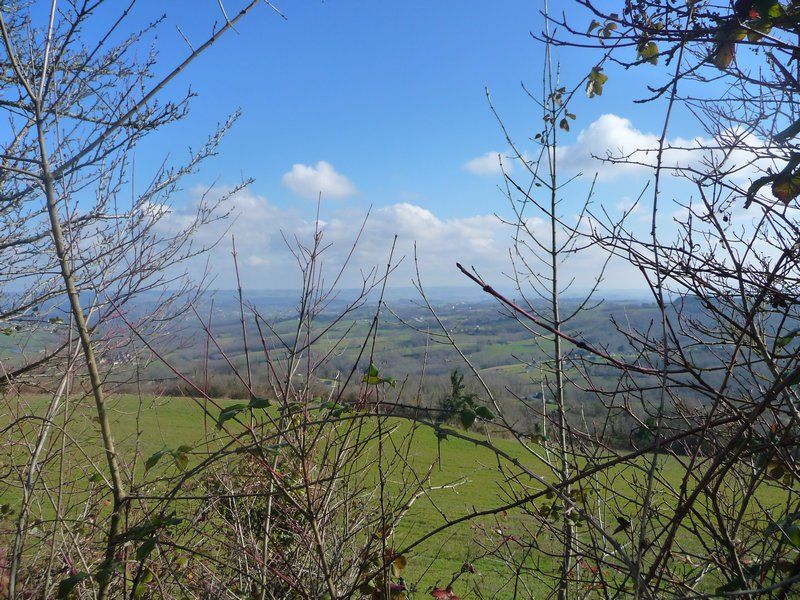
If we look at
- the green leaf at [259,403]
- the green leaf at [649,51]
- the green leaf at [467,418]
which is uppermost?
the green leaf at [649,51]

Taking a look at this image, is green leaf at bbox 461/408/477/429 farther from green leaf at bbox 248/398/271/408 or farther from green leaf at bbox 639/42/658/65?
green leaf at bbox 639/42/658/65

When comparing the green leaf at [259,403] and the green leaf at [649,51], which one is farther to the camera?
the green leaf at [649,51]

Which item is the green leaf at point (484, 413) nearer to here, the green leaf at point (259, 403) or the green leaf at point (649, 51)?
the green leaf at point (259, 403)

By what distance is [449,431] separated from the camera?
128 cm

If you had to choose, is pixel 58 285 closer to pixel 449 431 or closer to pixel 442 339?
pixel 442 339

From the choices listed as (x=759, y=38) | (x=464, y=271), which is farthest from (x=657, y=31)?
(x=464, y=271)

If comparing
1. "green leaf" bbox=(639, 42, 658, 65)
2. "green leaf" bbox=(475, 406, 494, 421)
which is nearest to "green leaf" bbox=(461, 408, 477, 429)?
"green leaf" bbox=(475, 406, 494, 421)

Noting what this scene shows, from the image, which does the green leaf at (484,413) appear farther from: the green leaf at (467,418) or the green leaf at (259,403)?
the green leaf at (259,403)

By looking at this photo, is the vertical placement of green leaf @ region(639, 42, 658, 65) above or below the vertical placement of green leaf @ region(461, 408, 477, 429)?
above

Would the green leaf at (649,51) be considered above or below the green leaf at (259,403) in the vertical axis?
above

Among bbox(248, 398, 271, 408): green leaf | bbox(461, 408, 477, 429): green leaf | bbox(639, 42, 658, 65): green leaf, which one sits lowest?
bbox(461, 408, 477, 429): green leaf

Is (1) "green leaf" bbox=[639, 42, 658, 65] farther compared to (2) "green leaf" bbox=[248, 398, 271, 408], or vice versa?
(1) "green leaf" bbox=[639, 42, 658, 65]

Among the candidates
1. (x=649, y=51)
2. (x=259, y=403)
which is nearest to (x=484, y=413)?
(x=259, y=403)

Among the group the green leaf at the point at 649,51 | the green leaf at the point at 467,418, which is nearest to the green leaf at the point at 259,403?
the green leaf at the point at 467,418
